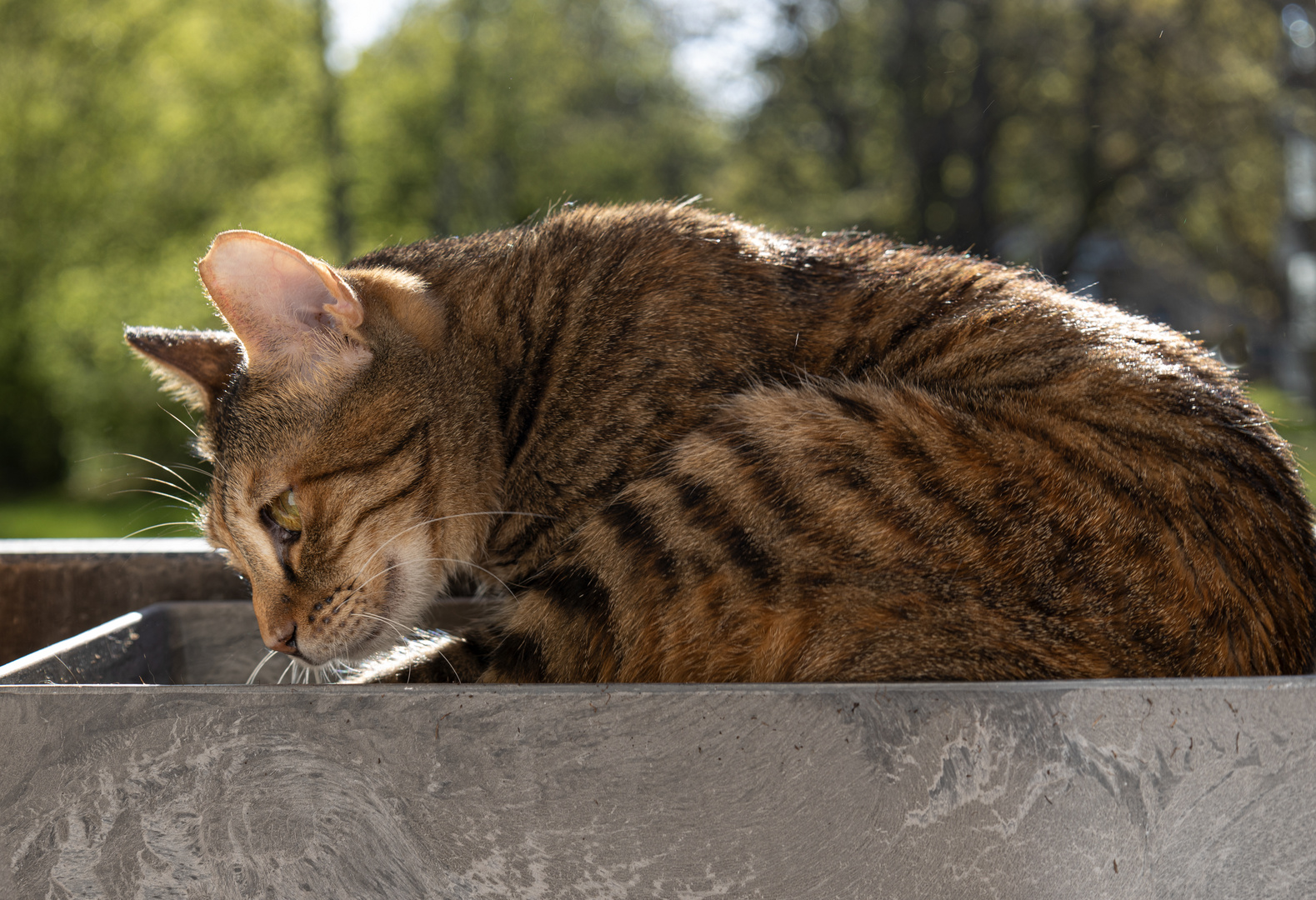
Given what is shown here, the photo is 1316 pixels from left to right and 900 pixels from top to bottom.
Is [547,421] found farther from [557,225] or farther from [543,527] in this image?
[557,225]

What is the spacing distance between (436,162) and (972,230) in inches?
254

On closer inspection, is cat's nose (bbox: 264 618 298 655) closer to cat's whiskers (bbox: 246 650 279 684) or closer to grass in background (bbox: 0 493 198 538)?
cat's whiskers (bbox: 246 650 279 684)

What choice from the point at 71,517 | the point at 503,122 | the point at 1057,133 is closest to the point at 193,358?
the point at 71,517

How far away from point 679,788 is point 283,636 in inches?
32.4

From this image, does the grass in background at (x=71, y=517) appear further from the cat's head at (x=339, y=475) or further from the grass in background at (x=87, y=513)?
the cat's head at (x=339, y=475)

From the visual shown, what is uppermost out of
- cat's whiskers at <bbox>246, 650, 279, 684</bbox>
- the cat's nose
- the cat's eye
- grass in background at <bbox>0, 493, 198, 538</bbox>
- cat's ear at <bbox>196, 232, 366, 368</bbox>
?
cat's ear at <bbox>196, 232, 366, 368</bbox>

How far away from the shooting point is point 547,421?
173cm

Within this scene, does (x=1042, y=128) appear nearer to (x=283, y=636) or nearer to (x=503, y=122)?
(x=503, y=122)

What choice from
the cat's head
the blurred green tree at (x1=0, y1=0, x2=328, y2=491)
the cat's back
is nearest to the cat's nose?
the cat's head

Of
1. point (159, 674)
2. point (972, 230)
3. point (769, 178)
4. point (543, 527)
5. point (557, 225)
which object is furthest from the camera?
point (769, 178)

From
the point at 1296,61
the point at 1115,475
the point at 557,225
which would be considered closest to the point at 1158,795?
the point at 1115,475

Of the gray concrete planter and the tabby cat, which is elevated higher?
the tabby cat

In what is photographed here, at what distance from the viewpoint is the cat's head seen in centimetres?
168

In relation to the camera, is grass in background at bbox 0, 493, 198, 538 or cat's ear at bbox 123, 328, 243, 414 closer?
cat's ear at bbox 123, 328, 243, 414
